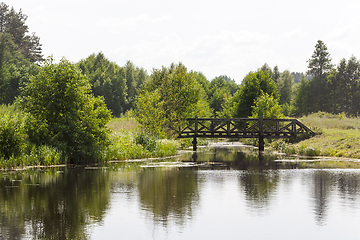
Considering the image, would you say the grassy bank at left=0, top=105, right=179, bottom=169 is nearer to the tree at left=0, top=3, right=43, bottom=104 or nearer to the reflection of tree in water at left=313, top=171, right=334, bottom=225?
the reflection of tree in water at left=313, top=171, right=334, bottom=225

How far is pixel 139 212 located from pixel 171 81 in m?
45.4

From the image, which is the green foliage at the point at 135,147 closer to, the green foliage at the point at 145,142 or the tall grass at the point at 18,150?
the green foliage at the point at 145,142

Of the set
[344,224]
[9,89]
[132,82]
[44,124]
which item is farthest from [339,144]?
[132,82]

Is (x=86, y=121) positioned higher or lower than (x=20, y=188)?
higher

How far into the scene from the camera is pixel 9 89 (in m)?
92.6

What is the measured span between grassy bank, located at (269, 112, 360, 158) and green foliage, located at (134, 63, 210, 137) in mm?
13751

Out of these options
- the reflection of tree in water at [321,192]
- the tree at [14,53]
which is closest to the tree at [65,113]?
the reflection of tree in water at [321,192]

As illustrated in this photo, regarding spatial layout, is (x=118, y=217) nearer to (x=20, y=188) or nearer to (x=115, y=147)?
(x=20, y=188)

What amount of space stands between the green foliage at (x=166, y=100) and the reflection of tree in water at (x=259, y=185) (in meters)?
20.4

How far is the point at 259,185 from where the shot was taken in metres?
20.8

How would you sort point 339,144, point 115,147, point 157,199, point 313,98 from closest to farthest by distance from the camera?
point 157,199 → point 115,147 → point 339,144 → point 313,98

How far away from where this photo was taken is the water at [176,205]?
11359 mm

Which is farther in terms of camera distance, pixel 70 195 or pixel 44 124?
pixel 44 124

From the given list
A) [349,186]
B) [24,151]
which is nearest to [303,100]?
[349,186]
